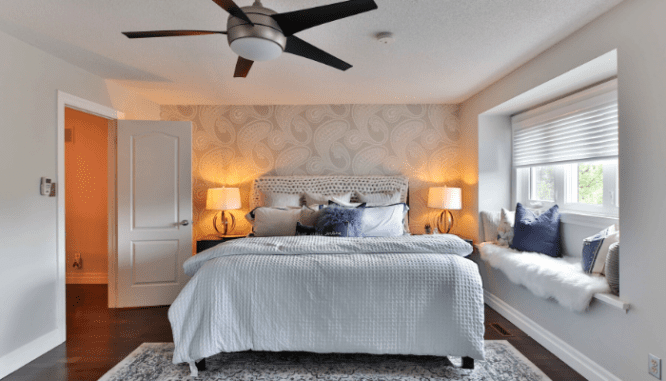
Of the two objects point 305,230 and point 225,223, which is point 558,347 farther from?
point 225,223

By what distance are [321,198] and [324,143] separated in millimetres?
809

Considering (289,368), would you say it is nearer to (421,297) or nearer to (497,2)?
(421,297)

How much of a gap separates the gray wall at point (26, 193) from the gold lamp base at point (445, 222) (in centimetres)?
391

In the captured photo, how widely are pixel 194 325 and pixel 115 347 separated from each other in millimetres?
1020

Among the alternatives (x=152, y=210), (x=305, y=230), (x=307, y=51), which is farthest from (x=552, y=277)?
(x=152, y=210)

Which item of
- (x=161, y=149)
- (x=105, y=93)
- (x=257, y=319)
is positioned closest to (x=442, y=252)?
(x=257, y=319)

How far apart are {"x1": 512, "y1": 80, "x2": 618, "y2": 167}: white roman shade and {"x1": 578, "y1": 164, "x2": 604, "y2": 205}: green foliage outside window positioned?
13cm

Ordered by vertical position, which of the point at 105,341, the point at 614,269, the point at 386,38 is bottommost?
the point at 105,341

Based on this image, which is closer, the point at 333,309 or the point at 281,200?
the point at 333,309

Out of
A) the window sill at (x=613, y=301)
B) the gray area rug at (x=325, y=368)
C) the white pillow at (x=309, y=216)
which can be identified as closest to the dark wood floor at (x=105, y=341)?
the gray area rug at (x=325, y=368)

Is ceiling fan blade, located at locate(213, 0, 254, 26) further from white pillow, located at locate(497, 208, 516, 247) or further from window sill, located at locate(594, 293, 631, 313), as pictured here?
white pillow, located at locate(497, 208, 516, 247)

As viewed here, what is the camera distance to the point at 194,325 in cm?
216

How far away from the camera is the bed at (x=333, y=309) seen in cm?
214

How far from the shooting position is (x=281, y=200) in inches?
163
